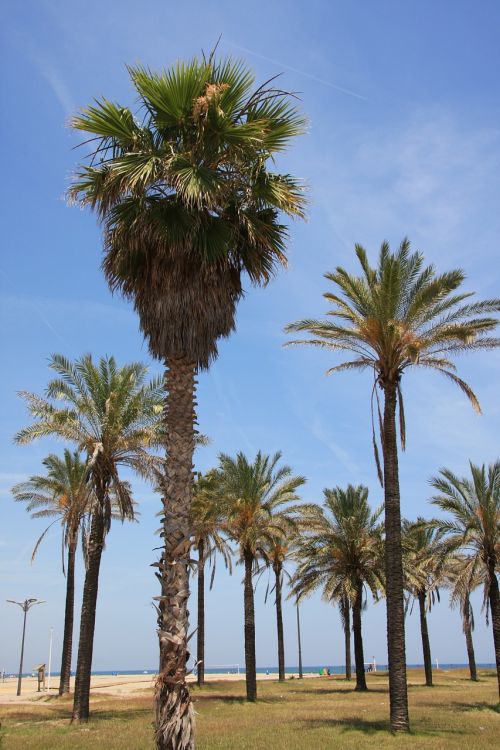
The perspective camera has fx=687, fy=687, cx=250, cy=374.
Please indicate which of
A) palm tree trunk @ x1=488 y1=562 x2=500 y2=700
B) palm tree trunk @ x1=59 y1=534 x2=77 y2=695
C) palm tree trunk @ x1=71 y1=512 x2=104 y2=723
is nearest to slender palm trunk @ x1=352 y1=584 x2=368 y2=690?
palm tree trunk @ x1=488 y1=562 x2=500 y2=700

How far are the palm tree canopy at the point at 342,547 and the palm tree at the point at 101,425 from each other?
14.3m

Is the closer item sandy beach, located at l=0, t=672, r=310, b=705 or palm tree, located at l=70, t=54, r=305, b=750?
palm tree, located at l=70, t=54, r=305, b=750

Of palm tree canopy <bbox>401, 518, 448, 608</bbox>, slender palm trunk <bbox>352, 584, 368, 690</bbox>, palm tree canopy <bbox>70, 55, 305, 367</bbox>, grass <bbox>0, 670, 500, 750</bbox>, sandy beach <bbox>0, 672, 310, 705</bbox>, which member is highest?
palm tree canopy <bbox>70, 55, 305, 367</bbox>

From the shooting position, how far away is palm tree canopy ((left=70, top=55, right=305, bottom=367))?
12312mm

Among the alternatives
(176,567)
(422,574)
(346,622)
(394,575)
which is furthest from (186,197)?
(346,622)

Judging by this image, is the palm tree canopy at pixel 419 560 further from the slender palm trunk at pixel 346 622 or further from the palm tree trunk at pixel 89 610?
the palm tree trunk at pixel 89 610

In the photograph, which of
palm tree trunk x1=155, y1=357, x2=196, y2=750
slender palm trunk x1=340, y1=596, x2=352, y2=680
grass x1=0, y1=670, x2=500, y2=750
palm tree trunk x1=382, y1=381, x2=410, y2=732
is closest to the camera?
palm tree trunk x1=155, y1=357, x2=196, y2=750

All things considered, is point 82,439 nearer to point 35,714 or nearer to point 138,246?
point 35,714

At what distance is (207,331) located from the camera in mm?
13219

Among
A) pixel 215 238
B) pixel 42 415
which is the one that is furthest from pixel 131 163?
pixel 42 415

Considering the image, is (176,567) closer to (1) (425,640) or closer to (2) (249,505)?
(2) (249,505)

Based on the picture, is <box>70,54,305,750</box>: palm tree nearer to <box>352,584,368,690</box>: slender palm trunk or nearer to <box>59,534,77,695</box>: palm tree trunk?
<box>59,534,77,695</box>: palm tree trunk

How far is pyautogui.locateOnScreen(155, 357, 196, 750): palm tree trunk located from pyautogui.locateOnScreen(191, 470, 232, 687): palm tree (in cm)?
1963

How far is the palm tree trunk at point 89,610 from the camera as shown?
22.6 m
